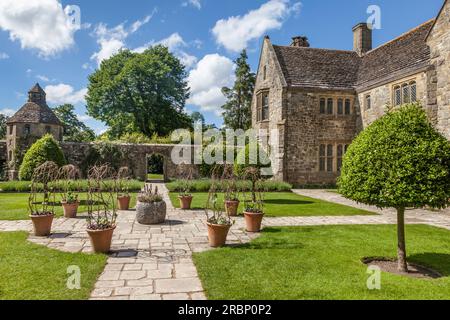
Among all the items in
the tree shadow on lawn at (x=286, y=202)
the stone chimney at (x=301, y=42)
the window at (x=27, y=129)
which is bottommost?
the tree shadow on lawn at (x=286, y=202)

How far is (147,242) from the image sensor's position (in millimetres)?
7965

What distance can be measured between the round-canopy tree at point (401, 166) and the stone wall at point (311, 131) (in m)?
16.3

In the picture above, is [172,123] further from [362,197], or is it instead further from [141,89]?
[362,197]

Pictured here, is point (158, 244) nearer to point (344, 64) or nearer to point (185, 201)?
point (185, 201)

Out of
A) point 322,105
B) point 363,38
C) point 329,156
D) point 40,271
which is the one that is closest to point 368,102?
point 322,105

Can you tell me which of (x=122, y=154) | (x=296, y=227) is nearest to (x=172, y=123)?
(x=122, y=154)

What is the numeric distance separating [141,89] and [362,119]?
26499 millimetres

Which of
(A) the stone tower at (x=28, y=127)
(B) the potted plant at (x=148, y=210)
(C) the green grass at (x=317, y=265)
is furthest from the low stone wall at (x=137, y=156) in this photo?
(C) the green grass at (x=317, y=265)

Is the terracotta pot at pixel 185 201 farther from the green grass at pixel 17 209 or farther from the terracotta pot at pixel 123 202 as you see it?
the green grass at pixel 17 209

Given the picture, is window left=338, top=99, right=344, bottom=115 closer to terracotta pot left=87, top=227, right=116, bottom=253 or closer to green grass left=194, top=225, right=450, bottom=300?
green grass left=194, top=225, right=450, bottom=300

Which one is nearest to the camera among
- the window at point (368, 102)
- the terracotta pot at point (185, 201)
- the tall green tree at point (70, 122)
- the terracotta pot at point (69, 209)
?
the terracotta pot at point (69, 209)

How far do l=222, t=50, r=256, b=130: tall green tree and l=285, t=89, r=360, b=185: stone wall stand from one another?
18.4 metres

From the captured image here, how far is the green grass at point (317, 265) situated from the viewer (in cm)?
494

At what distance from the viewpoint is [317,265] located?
6.21 metres
